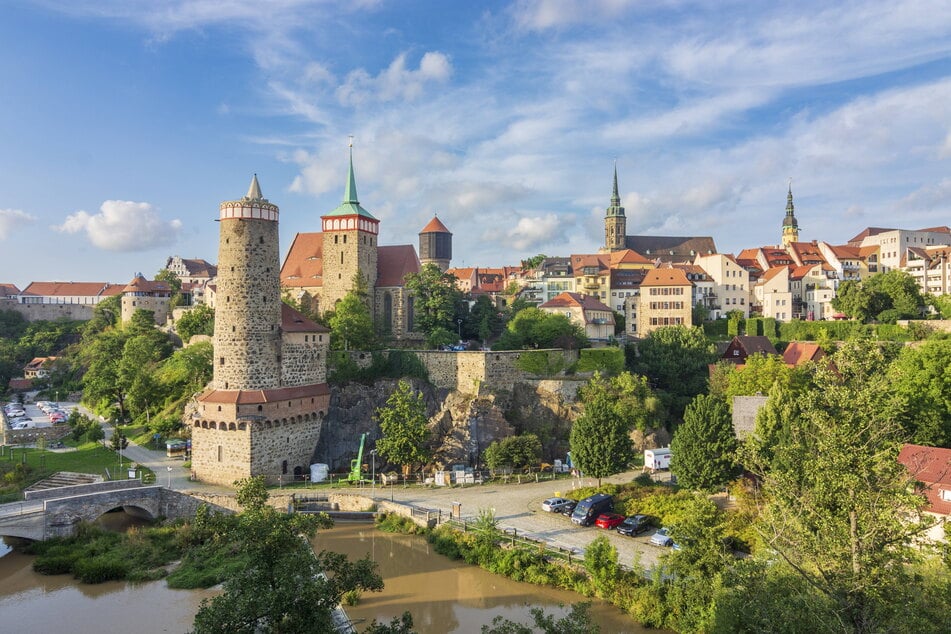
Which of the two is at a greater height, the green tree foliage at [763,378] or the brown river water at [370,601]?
the green tree foliage at [763,378]

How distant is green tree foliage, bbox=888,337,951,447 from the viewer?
34625 mm

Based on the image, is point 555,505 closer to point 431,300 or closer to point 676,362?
point 431,300

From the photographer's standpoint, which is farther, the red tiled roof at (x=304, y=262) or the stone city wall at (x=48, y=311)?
the stone city wall at (x=48, y=311)

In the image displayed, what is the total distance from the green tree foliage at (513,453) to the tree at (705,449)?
8.34 meters

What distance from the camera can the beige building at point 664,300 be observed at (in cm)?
6075

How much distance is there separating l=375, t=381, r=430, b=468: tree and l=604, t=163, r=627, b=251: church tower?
67.7 metres

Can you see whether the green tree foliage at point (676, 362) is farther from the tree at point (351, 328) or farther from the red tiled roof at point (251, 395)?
the red tiled roof at point (251, 395)

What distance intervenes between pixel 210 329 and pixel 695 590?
148 feet

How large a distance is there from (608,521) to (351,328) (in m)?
23.2

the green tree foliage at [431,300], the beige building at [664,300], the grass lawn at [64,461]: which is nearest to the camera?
the grass lawn at [64,461]

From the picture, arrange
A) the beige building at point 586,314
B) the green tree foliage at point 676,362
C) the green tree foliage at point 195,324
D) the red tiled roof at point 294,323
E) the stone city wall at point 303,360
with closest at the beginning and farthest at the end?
1. the stone city wall at point 303,360
2. the red tiled roof at point 294,323
3. the green tree foliage at point 676,362
4. the green tree foliage at point 195,324
5. the beige building at point 586,314

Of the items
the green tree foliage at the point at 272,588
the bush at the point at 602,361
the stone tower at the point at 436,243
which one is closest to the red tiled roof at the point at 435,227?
the stone tower at the point at 436,243

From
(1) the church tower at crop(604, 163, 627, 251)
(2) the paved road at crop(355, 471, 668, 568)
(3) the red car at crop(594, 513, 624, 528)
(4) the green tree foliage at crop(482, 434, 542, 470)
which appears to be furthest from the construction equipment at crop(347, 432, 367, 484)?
(1) the church tower at crop(604, 163, 627, 251)

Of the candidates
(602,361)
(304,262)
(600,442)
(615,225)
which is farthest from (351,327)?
(615,225)
